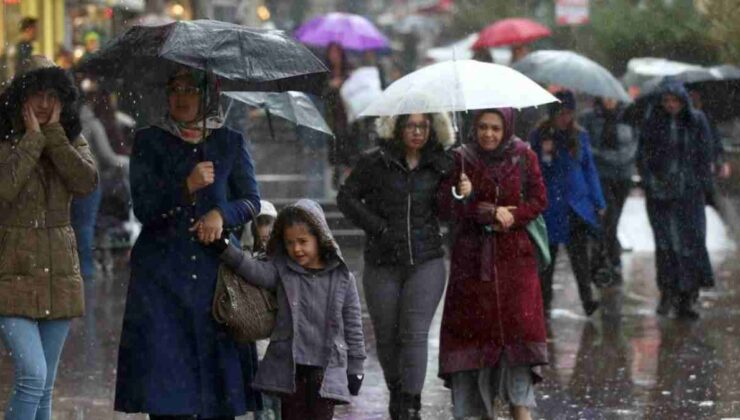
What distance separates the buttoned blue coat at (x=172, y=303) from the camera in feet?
26.7

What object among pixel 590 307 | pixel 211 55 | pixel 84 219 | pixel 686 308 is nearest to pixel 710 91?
pixel 686 308

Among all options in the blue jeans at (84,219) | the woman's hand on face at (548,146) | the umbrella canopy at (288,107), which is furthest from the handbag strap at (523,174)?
the blue jeans at (84,219)

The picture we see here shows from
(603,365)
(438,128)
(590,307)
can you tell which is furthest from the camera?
(590,307)

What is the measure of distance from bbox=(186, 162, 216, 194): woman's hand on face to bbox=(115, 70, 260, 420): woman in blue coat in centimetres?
1

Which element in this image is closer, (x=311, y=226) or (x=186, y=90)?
(x=186, y=90)

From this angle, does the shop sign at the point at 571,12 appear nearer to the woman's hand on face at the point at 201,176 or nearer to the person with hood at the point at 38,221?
the person with hood at the point at 38,221

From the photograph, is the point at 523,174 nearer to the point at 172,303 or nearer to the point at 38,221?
the point at 172,303

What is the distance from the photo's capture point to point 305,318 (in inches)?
329

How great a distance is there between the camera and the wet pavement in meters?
10.8

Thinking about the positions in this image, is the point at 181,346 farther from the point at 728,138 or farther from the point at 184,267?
the point at 728,138

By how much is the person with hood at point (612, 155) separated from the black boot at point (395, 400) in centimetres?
672

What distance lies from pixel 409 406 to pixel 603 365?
2465 mm

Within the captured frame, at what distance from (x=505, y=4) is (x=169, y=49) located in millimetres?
34156

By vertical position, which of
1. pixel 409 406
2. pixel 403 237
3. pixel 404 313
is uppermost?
pixel 403 237
